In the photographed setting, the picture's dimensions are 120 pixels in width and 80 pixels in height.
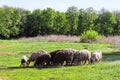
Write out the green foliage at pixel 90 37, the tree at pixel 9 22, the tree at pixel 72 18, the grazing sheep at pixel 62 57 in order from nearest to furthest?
the grazing sheep at pixel 62 57 → the green foliage at pixel 90 37 → the tree at pixel 9 22 → the tree at pixel 72 18

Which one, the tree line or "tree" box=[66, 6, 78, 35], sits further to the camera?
"tree" box=[66, 6, 78, 35]

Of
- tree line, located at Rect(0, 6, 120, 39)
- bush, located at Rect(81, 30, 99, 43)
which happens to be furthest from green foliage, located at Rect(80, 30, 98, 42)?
tree line, located at Rect(0, 6, 120, 39)

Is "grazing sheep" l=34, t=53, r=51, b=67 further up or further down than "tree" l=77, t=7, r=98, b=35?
further down

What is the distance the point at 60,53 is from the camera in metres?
31.7

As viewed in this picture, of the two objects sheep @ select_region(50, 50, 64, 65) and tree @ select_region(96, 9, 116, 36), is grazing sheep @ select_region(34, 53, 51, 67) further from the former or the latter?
tree @ select_region(96, 9, 116, 36)

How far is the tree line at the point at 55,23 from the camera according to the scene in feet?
347

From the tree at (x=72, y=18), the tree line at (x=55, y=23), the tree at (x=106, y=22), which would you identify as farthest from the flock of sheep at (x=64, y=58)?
the tree at (x=106, y=22)

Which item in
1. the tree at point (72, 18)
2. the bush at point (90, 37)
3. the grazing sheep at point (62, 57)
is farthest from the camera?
the tree at point (72, 18)

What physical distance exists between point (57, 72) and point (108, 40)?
47773 mm

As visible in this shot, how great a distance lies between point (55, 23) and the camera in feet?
351

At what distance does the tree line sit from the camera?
106 meters

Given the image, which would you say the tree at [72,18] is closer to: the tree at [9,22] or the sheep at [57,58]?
the tree at [9,22]

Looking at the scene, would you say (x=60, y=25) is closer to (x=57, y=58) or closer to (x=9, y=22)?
(x=9, y=22)

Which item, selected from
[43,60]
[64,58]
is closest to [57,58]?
[64,58]
